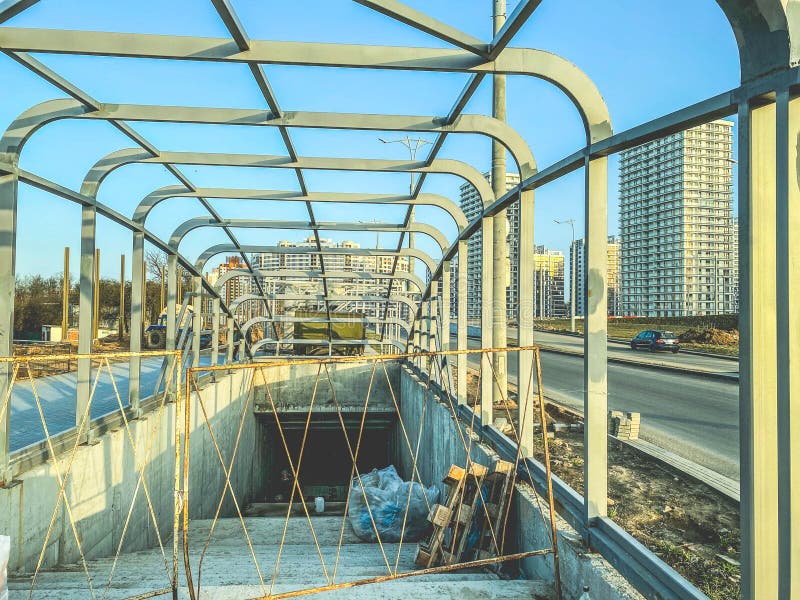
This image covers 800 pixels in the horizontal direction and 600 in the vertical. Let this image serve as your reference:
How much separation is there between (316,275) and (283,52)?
9.46 m

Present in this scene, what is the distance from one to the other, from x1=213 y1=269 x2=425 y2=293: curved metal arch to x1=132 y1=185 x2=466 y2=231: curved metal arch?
4.14 m

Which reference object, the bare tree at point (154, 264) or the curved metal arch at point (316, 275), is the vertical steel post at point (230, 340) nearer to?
the curved metal arch at point (316, 275)

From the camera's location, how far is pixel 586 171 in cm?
359

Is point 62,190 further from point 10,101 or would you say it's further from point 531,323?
point 531,323

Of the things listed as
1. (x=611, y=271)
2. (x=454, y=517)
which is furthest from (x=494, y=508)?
(x=611, y=271)

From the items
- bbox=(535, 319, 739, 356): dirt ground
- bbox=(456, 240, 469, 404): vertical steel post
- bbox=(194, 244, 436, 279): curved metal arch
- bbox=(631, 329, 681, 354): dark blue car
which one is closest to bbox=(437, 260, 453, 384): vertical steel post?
bbox=(456, 240, 469, 404): vertical steel post

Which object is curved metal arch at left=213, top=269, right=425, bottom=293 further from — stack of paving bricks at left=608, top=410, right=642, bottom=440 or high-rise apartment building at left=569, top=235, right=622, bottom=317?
stack of paving bricks at left=608, top=410, right=642, bottom=440

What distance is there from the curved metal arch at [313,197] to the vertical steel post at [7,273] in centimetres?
342

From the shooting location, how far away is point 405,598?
3305 millimetres

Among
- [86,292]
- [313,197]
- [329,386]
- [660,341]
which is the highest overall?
[313,197]

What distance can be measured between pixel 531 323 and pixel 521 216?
98cm

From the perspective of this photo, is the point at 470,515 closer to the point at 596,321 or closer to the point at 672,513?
the point at 672,513

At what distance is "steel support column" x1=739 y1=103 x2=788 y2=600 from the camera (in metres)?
2.12

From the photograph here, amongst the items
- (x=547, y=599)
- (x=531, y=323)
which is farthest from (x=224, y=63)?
(x=547, y=599)
